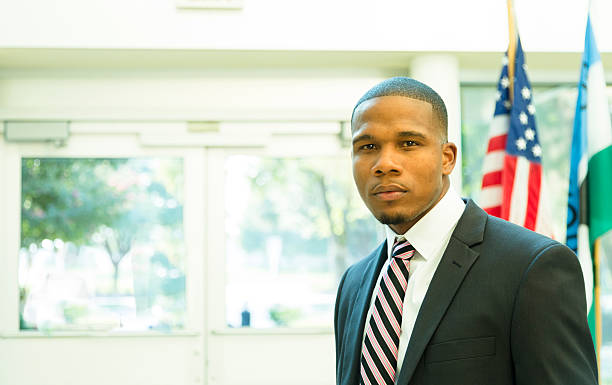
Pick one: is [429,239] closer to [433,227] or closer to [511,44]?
[433,227]

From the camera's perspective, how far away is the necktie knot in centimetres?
129

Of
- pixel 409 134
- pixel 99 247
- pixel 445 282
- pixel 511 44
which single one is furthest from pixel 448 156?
pixel 99 247

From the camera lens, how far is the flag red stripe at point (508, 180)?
10.2 ft

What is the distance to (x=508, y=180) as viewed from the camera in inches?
123

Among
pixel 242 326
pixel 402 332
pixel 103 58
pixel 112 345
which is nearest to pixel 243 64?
pixel 103 58

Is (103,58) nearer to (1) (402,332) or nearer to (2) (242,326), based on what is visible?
(2) (242,326)

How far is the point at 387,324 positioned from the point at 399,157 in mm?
329

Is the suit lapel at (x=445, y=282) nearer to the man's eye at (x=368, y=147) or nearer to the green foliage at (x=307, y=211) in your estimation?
the man's eye at (x=368, y=147)

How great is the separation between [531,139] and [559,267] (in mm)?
2223

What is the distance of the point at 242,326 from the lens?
3.93 metres

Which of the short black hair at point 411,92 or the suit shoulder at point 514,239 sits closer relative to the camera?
the suit shoulder at point 514,239

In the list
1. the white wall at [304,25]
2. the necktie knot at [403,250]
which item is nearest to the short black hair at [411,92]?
the necktie knot at [403,250]

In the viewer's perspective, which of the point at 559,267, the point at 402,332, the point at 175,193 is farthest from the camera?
the point at 175,193

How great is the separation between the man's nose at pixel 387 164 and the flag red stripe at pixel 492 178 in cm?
212
